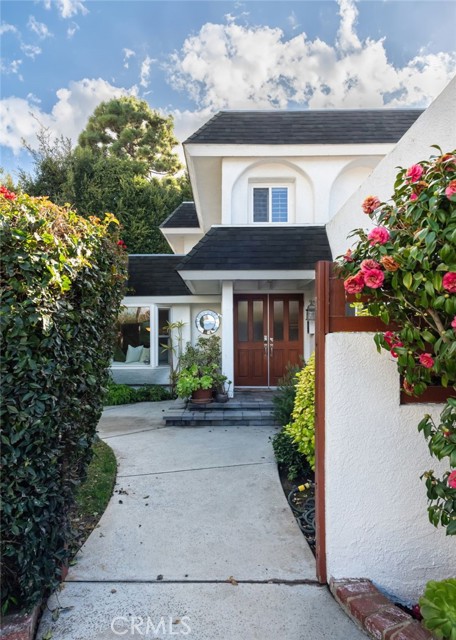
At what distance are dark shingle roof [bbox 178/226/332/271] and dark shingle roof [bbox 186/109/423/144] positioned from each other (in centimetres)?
221

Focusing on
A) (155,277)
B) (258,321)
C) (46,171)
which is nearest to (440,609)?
(258,321)

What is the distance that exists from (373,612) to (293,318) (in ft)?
25.2

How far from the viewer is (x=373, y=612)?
2225 mm

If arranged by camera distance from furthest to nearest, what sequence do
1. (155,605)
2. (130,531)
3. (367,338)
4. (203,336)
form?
(203,336) → (130,531) → (367,338) → (155,605)

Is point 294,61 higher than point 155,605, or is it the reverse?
point 294,61

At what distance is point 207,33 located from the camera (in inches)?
341

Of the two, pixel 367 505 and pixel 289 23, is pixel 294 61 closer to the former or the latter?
pixel 289 23

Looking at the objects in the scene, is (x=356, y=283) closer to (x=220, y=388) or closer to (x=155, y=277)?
(x=220, y=388)

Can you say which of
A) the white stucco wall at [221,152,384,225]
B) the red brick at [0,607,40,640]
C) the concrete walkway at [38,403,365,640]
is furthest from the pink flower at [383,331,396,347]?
the white stucco wall at [221,152,384,225]

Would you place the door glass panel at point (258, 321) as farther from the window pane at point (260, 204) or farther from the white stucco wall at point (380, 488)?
the white stucco wall at point (380, 488)

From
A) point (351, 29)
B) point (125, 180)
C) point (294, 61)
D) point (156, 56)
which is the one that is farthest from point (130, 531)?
point (125, 180)

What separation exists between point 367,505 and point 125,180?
19.1 m

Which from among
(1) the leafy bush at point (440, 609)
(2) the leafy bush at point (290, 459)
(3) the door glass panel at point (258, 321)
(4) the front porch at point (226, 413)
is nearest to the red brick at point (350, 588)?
(1) the leafy bush at point (440, 609)

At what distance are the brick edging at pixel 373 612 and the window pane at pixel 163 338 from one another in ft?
29.0
